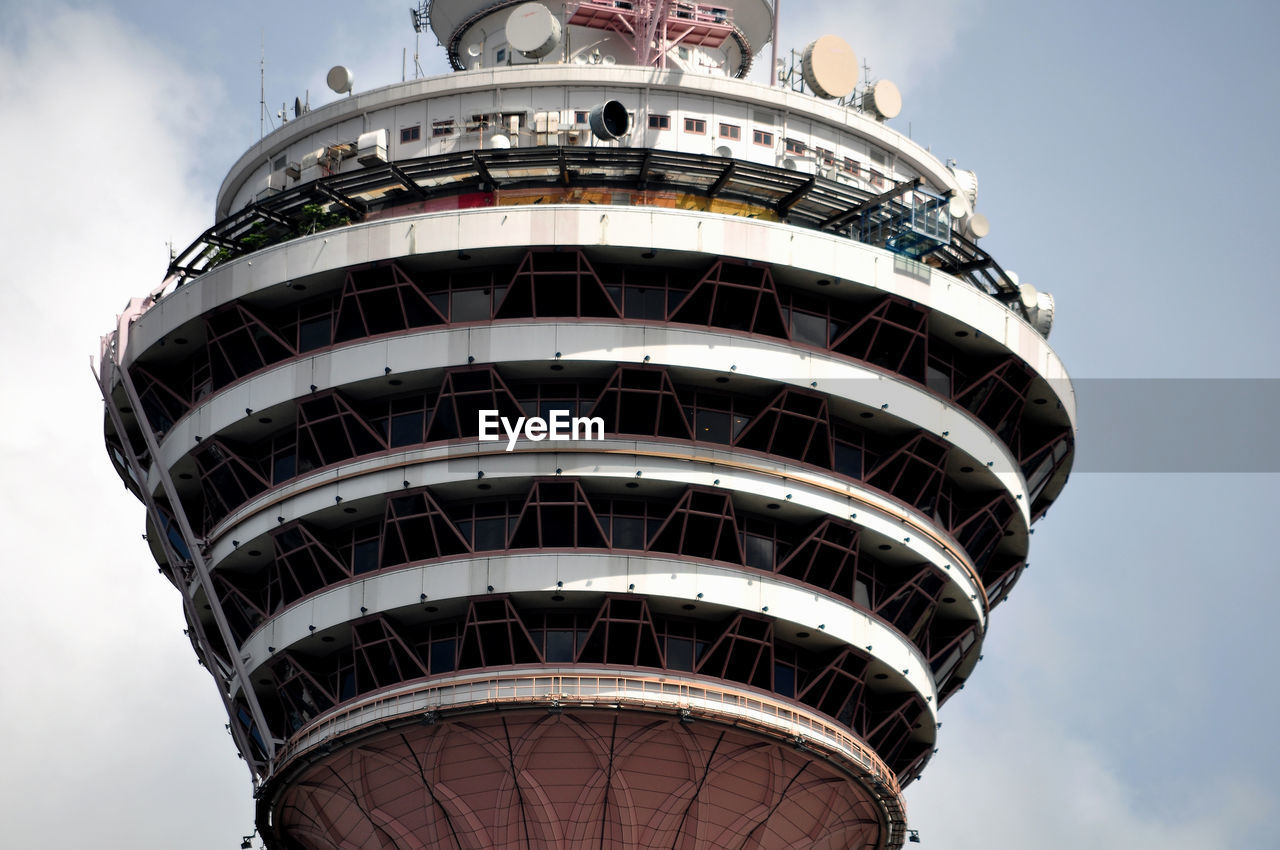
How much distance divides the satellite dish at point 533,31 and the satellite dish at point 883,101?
1125 cm

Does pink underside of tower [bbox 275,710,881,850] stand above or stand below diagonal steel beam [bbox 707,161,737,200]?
below

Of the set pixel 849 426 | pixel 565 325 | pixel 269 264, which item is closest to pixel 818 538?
pixel 849 426

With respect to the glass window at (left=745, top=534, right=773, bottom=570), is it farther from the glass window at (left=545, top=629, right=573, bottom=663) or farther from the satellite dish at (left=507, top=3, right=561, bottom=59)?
the satellite dish at (left=507, top=3, right=561, bottom=59)

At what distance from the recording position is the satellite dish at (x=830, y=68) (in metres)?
93.1

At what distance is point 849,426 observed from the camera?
3398 inches

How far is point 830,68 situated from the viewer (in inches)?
3676

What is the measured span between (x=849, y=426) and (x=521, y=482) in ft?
34.6

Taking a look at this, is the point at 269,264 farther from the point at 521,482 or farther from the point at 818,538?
the point at 818,538

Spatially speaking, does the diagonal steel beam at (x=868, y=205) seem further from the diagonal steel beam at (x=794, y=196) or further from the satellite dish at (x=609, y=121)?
the satellite dish at (x=609, y=121)

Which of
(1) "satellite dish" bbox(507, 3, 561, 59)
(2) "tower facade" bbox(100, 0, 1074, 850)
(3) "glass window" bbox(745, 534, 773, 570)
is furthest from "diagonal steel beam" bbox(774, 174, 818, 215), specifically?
(3) "glass window" bbox(745, 534, 773, 570)

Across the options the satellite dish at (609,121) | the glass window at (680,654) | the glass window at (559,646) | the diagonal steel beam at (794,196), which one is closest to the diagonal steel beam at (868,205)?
the diagonal steel beam at (794,196)

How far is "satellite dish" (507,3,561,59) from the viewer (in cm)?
9019

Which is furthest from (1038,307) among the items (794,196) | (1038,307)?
(794,196)

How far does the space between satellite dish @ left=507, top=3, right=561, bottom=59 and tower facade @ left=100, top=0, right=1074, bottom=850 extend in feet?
0.42
